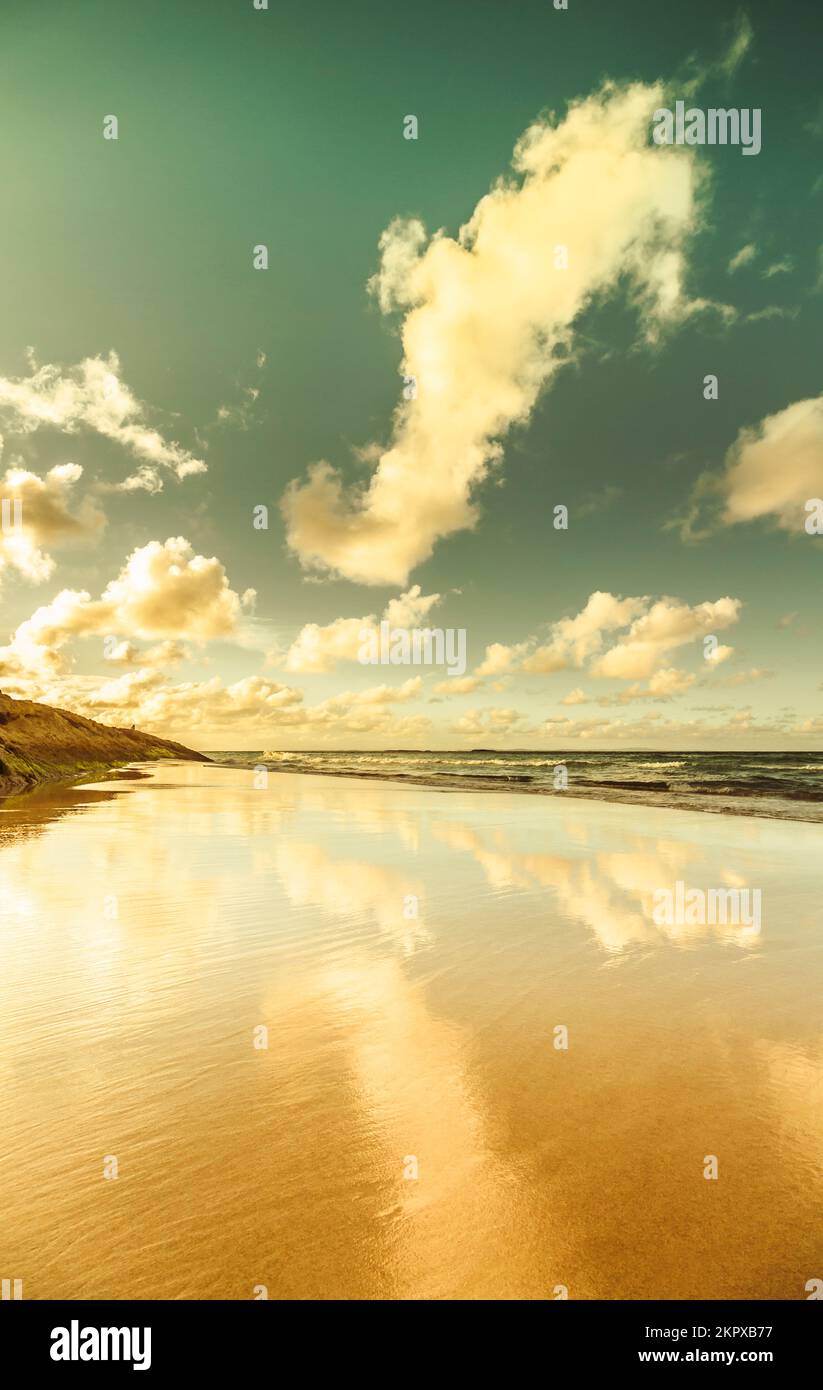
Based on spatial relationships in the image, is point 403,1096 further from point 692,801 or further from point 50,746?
point 50,746

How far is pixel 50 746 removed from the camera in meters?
47.7

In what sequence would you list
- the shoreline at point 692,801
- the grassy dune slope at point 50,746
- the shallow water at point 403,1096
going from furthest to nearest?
1. the grassy dune slope at point 50,746
2. the shoreline at point 692,801
3. the shallow water at point 403,1096

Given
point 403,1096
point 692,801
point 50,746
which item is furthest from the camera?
point 50,746

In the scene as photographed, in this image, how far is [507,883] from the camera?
11.0 meters

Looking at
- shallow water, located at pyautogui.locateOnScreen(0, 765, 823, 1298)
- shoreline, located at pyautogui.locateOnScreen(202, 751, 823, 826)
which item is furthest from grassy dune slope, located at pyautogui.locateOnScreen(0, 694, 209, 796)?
shallow water, located at pyautogui.locateOnScreen(0, 765, 823, 1298)

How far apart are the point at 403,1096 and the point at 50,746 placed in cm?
5273

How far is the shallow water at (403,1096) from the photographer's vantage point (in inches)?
115

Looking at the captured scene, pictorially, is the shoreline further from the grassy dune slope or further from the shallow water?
the grassy dune slope

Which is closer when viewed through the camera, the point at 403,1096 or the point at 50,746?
the point at 403,1096

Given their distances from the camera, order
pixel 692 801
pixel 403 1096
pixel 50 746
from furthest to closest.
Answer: pixel 50 746, pixel 692 801, pixel 403 1096

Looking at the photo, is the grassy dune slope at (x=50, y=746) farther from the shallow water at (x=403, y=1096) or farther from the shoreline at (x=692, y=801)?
the shallow water at (x=403, y=1096)

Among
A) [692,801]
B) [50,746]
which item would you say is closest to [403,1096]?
[692,801]

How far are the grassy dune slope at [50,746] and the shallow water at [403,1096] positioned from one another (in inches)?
1181

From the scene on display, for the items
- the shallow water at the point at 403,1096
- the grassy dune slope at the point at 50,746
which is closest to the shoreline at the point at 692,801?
the shallow water at the point at 403,1096
